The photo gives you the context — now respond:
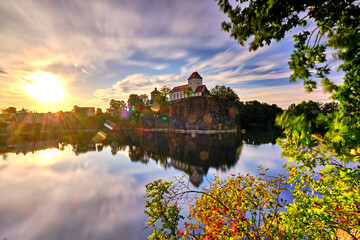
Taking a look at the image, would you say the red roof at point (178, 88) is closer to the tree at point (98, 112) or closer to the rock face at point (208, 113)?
the rock face at point (208, 113)

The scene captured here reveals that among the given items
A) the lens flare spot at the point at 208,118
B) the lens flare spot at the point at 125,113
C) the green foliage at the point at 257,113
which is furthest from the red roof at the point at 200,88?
the lens flare spot at the point at 125,113

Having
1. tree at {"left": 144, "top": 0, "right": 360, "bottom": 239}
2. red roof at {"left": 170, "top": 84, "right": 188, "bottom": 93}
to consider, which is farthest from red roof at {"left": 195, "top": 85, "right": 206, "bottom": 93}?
tree at {"left": 144, "top": 0, "right": 360, "bottom": 239}

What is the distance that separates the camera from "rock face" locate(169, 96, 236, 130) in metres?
70.9

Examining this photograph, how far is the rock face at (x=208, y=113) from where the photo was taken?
233 feet

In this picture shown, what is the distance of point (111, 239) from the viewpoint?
9.71 m

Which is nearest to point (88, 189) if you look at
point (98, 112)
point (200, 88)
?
point (200, 88)

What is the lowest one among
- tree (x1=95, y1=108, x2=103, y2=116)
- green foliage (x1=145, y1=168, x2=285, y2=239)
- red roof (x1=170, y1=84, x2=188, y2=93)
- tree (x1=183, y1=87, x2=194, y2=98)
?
green foliage (x1=145, y1=168, x2=285, y2=239)

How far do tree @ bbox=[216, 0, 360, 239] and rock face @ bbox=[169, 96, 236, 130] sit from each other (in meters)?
67.1

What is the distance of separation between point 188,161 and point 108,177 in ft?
41.4

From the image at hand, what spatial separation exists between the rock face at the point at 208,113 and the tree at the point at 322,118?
220ft

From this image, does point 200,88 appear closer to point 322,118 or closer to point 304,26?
point 304,26

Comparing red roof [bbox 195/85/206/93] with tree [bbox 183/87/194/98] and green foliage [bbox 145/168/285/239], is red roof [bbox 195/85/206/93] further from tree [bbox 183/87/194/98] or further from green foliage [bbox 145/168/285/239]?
green foliage [bbox 145/168/285/239]

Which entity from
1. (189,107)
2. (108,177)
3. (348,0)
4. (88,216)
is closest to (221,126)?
(189,107)

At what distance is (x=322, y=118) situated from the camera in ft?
9.46
